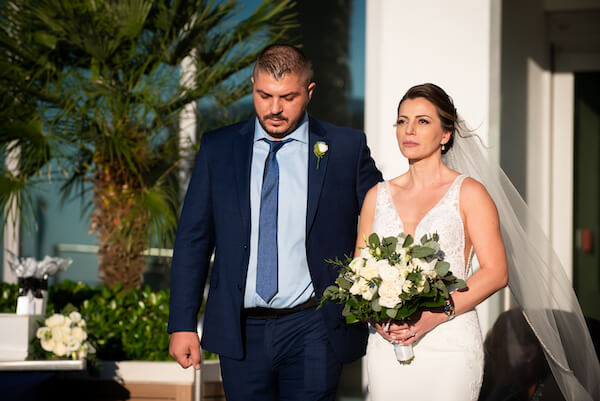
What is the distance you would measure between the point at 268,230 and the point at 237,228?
14 centimetres

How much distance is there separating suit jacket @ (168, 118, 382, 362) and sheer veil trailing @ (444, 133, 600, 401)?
0.46 m

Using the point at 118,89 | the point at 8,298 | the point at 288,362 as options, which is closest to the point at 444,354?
the point at 288,362

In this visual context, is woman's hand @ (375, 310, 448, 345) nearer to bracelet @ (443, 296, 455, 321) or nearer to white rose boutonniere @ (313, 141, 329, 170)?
bracelet @ (443, 296, 455, 321)

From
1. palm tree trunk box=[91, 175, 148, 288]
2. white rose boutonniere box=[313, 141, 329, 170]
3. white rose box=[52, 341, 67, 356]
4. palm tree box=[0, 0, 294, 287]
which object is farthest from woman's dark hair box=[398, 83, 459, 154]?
palm tree trunk box=[91, 175, 148, 288]

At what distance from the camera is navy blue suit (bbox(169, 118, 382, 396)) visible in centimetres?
280

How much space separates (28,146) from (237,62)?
1549mm

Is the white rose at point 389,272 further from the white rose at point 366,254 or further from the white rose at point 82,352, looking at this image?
the white rose at point 82,352

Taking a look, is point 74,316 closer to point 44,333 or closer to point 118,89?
point 44,333

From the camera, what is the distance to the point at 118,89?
183 inches

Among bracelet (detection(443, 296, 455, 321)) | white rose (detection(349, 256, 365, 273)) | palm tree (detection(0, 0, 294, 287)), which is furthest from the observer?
palm tree (detection(0, 0, 294, 287))

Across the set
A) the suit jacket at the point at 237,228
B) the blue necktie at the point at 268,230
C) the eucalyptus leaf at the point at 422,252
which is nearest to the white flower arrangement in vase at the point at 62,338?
the suit jacket at the point at 237,228

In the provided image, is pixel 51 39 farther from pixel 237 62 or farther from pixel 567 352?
pixel 567 352

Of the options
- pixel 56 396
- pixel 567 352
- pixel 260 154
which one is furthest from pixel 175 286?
Answer: pixel 567 352

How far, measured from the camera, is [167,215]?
4727 millimetres
